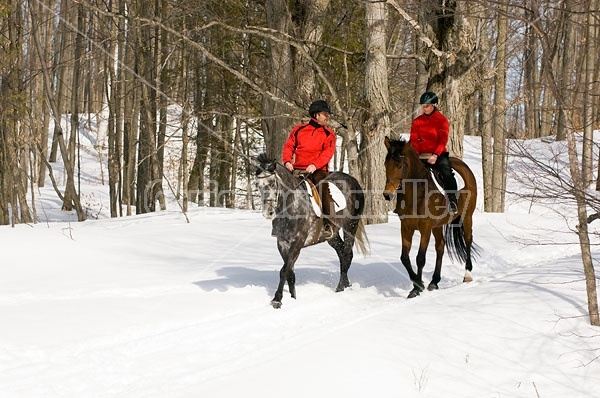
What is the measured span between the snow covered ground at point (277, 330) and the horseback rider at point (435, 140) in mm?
1575

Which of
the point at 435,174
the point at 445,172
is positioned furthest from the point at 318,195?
the point at 445,172

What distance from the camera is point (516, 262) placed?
39.9 ft

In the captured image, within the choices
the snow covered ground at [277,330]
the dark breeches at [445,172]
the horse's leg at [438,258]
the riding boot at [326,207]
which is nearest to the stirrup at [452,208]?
the dark breeches at [445,172]

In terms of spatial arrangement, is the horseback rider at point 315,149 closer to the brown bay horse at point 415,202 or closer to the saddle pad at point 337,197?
the saddle pad at point 337,197

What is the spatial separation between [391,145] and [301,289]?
250 centimetres

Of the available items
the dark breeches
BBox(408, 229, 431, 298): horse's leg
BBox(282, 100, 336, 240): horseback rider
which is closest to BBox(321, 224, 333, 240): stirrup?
BBox(282, 100, 336, 240): horseback rider

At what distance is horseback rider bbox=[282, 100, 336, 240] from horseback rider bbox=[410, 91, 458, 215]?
5.03 ft

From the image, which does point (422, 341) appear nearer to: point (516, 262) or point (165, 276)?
point (165, 276)

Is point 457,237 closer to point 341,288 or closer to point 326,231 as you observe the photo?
point 341,288

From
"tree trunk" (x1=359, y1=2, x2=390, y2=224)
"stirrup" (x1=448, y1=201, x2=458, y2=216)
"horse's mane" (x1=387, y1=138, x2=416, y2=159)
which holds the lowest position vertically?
"stirrup" (x1=448, y1=201, x2=458, y2=216)

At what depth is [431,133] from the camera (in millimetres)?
10219

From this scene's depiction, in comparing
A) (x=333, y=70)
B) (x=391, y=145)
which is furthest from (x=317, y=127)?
(x=333, y=70)

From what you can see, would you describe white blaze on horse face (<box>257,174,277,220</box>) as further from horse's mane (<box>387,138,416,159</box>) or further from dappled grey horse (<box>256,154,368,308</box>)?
horse's mane (<box>387,138,416,159</box>)

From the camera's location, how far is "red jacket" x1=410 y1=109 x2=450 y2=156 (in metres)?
10.1
